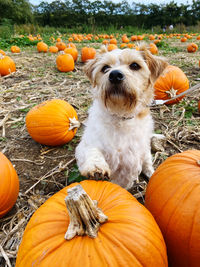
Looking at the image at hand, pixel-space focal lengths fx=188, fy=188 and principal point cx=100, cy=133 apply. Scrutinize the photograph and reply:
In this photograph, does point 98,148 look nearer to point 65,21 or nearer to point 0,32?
point 0,32

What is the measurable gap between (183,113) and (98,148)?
297 centimetres

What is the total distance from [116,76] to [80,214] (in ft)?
5.86

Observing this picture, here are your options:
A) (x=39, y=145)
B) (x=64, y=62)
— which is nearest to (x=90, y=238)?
(x=39, y=145)

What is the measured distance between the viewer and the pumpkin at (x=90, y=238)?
1135 millimetres

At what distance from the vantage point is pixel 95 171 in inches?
73.3

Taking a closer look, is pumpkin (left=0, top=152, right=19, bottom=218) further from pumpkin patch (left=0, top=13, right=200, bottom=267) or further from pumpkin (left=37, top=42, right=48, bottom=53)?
pumpkin (left=37, top=42, right=48, bottom=53)

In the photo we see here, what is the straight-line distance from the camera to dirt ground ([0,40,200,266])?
2389 millimetres

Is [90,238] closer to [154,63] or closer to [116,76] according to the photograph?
[116,76]

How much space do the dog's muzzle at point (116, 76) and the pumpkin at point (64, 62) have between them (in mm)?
5565

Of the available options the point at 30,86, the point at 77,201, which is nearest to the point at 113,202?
the point at 77,201

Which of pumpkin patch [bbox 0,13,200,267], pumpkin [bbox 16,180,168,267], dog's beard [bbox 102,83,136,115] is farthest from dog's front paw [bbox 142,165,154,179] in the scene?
pumpkin [bbox 16,180,168,267]

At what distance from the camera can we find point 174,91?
4684 millimetres

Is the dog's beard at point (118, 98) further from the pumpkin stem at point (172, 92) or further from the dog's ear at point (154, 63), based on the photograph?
the pumpkin stem at point (172, 92)

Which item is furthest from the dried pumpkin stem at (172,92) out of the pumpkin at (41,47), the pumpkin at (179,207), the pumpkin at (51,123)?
the pumpkin at (41,47)
